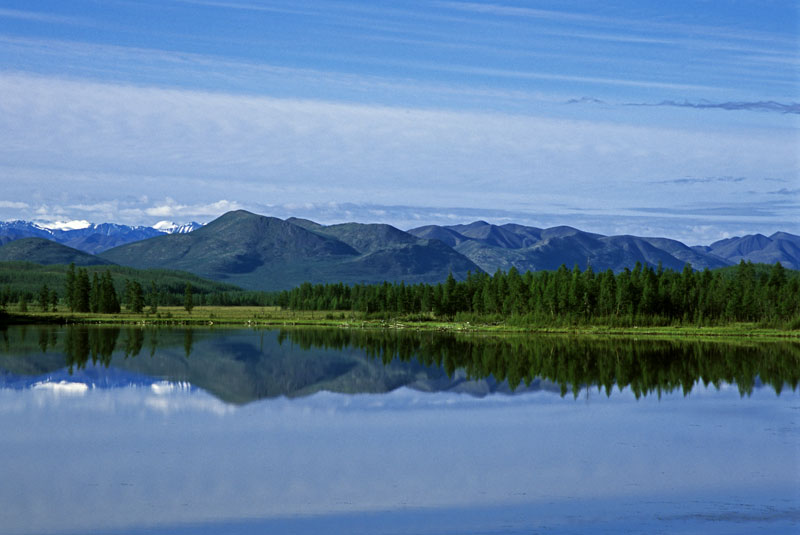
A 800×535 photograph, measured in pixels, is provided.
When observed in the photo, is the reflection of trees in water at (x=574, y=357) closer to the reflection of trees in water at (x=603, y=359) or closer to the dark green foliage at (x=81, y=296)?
the reflection of trees in water at (x=603, y=359)

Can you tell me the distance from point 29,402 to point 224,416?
32.7 feet

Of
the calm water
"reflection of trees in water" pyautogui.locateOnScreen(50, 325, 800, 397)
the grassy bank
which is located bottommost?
the grassy bank

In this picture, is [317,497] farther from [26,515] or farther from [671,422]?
[671,422]

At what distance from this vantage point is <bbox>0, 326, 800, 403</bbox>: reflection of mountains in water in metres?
50.5

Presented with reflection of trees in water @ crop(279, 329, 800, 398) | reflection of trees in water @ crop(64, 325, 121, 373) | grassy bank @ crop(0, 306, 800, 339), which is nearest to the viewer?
reflection of trees in water @ crop(279, 329, 800, 398)

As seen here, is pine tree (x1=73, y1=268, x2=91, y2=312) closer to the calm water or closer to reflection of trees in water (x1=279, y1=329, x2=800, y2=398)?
reflection of trees in water (x1=279, y1=329, x2=800, y2=398)

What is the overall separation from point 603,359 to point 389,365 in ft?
57.6

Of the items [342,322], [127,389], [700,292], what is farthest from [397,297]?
[127,389]

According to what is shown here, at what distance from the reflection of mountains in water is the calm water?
1.44ft

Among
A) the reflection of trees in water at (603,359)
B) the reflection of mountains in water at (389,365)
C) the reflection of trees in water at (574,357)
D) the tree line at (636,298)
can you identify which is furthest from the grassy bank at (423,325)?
the reflection of mountains in water at (389,365)

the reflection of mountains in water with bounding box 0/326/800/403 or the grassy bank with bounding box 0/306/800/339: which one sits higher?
the reflection of mountains in water with bounding box 0/326/800/403

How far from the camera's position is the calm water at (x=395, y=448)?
21.5 m

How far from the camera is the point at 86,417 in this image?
36.2 metres

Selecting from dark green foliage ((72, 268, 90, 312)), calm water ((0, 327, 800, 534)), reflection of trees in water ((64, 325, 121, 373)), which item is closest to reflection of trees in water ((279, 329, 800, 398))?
calm water ((0, 327, 800, 534))
